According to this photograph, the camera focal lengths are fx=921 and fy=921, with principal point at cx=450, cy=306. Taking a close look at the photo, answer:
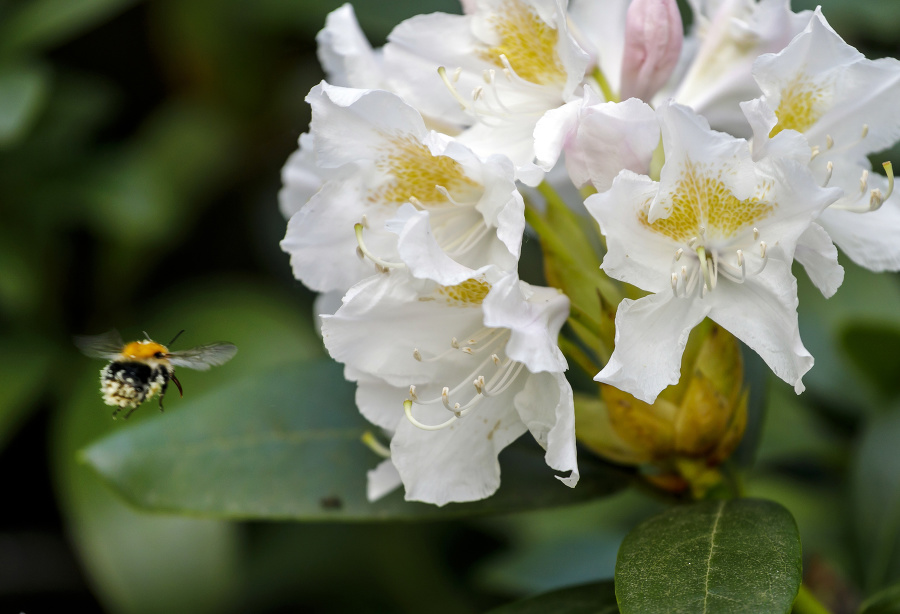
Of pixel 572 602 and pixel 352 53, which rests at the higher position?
pixel 352 53

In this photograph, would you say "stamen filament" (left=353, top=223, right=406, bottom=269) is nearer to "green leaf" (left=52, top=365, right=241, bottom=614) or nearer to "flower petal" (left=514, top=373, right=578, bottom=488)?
"flower petal" (left=514, top=373, right=578, bottom=488)

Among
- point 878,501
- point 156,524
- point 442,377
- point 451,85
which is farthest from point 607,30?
point 156,524

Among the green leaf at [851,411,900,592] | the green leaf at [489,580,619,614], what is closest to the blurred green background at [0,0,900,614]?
the green leaf at [851,411,900,592]

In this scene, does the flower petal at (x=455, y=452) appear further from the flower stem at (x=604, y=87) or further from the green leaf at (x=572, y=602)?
the flower stem at (x=604, y=87)

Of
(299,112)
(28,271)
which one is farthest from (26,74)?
(299,112)

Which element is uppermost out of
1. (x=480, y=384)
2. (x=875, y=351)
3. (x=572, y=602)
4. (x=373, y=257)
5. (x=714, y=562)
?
(x=373, y=257)

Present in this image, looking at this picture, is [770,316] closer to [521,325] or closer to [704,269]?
[704,269]
